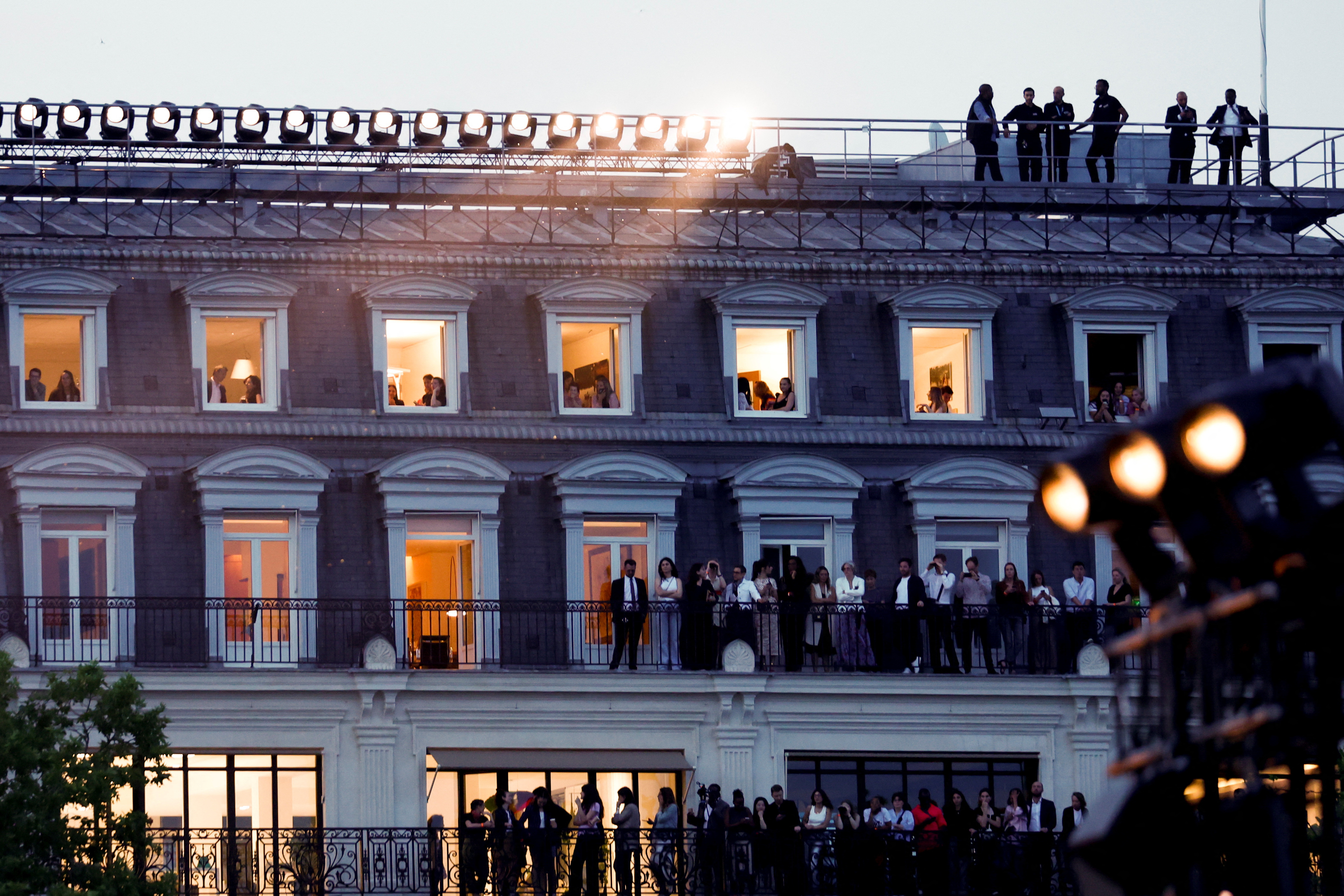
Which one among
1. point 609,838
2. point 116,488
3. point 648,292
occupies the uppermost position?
point 648,292

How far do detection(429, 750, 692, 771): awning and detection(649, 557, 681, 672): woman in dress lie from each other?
1.33m

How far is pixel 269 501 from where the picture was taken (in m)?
37.8

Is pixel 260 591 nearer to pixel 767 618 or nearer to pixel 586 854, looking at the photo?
pixel 586 854

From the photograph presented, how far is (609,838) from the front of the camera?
34844 mm

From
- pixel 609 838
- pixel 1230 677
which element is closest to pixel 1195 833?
pixel 1230 677

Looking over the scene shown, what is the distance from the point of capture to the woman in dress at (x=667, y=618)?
3738cm

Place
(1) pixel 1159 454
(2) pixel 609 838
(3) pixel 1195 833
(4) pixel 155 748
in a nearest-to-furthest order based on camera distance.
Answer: (1) pixel 1159 454 → (3) pixel 1195 833 → (4) pixel 155 748 → (2) pixel 609 838

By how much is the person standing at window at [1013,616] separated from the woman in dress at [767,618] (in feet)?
10.4

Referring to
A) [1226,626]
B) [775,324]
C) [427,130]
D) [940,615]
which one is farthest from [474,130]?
[1226,626]

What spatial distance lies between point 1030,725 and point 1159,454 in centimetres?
2900

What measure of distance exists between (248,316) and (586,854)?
9.62 metres

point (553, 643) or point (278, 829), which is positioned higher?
point (553, 643)

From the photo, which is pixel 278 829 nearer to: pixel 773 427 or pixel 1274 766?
pixel 773 427

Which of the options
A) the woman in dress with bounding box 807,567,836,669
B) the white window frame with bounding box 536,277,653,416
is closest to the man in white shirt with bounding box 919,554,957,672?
the woman in dress with bounding box 807,567,836,669
